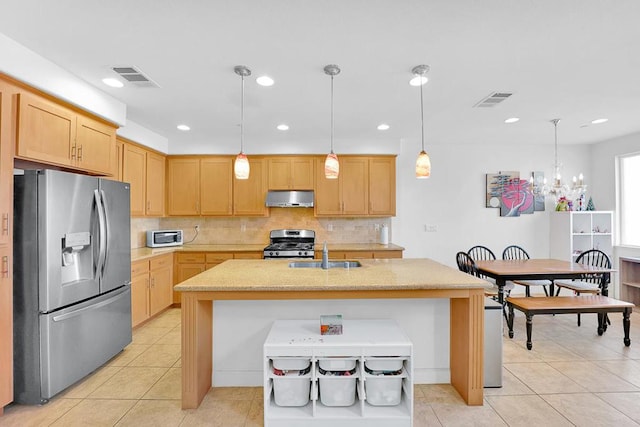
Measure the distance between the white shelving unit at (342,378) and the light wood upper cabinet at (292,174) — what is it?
3.24 m

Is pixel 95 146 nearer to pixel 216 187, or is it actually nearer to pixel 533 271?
pixel 216 187

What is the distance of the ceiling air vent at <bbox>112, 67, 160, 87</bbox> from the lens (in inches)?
107

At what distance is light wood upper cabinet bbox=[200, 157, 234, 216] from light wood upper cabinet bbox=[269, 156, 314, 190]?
693 mm

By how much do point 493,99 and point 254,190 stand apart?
3.49 meters

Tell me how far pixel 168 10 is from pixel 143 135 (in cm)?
298

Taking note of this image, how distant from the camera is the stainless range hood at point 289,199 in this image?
504 centimetres

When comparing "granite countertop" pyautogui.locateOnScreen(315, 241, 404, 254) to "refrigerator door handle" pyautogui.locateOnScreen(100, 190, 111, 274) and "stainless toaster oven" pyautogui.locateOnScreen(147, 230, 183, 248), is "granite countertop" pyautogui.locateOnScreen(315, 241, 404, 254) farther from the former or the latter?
"refrigerator door handle" pyautogui.locateOnScreen(100, 190, 111, 274)

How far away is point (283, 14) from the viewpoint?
1.98m

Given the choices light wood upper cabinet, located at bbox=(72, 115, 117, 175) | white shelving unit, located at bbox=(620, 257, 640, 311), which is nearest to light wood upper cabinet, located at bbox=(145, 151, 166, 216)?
light wood upper cabinet, located at bbox=(72, 115, 117, 175)

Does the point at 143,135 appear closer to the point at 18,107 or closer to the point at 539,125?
the point at 18,107

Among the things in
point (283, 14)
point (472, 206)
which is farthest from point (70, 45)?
point (472, 206)

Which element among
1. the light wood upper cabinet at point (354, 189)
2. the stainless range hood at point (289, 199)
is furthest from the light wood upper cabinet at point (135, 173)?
the light wood upper cabinet at point (354, 189)

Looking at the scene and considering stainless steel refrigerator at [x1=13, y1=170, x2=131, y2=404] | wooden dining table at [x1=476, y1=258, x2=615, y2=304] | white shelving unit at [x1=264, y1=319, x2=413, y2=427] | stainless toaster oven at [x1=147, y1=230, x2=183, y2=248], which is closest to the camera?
white shelving unit at [x1=264, y1=319, x2=413, y2=427]

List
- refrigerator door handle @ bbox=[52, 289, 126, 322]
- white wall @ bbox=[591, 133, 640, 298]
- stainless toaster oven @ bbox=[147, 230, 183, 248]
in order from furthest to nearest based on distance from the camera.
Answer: white wall @ bbox=[591, 133, 640, 298], stainless toaster oven @ bbox=[147, 230, 183, 248], refrigerator door handle @ bbox=[52, 289, 126, 322]
